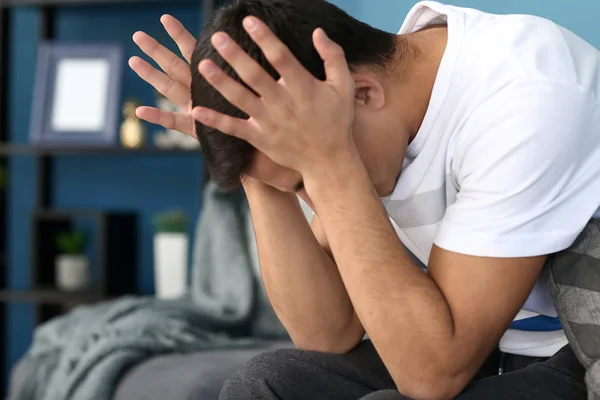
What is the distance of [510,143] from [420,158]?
0.16 m

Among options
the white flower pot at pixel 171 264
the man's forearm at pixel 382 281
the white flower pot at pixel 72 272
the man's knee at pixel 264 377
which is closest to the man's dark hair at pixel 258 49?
the man's forearm at pixel 382 281

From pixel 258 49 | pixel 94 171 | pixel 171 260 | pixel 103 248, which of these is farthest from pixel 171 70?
pixel 94 171

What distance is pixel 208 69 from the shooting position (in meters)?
0.90

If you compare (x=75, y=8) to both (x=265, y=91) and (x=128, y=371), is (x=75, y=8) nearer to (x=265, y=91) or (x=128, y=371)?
(x=128, y=371)

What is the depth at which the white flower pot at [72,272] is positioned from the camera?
3.35 metres

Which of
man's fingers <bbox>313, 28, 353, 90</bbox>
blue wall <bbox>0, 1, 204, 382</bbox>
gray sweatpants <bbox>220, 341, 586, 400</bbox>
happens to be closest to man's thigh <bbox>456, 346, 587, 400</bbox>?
gray sweatpants <bbox>220, 341, 586, 400</bbox>

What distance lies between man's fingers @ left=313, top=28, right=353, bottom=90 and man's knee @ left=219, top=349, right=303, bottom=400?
1.18 ft

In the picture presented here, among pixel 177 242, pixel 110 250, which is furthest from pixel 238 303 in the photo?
pixel 110 250

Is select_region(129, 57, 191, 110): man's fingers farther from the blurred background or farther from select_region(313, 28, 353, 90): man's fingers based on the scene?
the blurred background

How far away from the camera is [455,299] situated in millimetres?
997

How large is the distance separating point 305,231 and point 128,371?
102cm

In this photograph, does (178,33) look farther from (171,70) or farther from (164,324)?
(164,324)

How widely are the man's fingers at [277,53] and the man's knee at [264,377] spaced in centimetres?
36

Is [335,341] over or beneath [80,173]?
over
